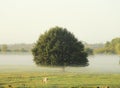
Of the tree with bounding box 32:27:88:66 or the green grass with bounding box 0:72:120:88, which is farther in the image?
the tree with bounding box 32:27:88:66

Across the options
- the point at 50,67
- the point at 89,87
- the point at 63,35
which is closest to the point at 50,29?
the point at 63,35

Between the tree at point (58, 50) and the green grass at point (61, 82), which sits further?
the tree at point (58, 50)

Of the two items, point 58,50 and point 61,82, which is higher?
point 58,50

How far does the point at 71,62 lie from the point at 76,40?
17.0 ft

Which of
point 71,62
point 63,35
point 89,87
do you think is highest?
point 63,35

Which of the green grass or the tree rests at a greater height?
the tree

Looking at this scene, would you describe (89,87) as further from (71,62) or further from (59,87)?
(71,62)

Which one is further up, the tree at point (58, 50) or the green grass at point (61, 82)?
the tree at point (58, 50)

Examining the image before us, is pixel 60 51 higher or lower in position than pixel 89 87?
higher

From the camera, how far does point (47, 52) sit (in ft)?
→ 295

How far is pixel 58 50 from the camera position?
89.2m

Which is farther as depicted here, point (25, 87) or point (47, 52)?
point (47, 52)

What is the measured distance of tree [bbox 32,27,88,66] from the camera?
89.0m

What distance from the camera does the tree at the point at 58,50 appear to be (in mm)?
89000
